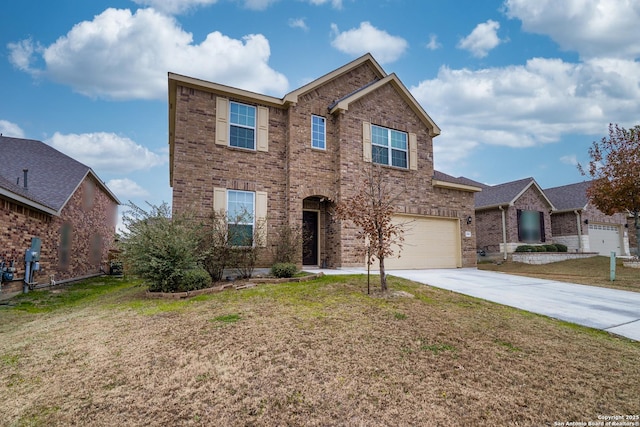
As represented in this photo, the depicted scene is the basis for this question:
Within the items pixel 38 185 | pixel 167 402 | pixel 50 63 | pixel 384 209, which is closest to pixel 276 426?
pixel 167 402

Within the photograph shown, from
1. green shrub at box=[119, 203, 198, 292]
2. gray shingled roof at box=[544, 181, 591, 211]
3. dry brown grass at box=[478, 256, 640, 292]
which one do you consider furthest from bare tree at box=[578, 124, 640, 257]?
green shrub at box=[119, 203, 198, 292]

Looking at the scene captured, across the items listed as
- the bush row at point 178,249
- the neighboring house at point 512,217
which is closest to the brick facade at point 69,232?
the bush row at point 178,249

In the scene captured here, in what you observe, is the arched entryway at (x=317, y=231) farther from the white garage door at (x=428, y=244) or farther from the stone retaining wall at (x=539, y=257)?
the stone retaining wall at (x=539, y=257)

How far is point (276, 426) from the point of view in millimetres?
2730

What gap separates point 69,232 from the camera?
1334 centimetres

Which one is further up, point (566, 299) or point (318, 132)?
point (318, 132)

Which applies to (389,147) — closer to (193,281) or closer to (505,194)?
(193,281)

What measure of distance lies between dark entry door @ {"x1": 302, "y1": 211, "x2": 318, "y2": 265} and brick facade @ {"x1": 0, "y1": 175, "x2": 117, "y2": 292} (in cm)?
887

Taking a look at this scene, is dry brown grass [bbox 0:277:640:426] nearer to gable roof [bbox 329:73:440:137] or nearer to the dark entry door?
the dark entry door

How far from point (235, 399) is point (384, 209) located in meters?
4.92

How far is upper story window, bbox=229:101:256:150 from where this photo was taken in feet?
37.2

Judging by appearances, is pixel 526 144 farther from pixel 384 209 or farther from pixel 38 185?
pixel 38 185

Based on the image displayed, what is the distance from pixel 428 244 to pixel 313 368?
37.7ft

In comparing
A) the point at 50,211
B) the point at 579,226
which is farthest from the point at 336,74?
the point at 579,226
